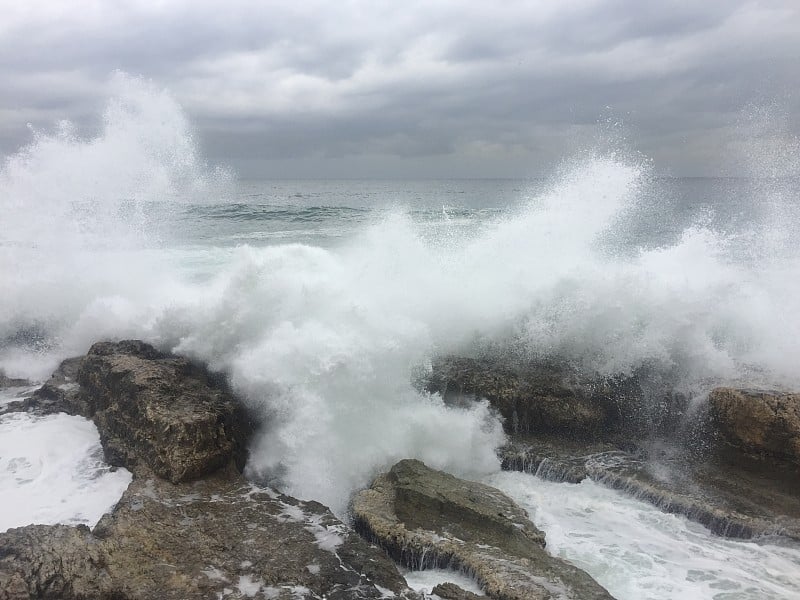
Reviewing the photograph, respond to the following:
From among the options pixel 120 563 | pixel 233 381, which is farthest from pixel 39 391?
pixel 120 563

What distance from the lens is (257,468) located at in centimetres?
542

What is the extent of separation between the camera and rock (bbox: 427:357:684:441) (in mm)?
6273

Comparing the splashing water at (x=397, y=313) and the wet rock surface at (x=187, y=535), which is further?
the splashing water at (x=397, y=313)

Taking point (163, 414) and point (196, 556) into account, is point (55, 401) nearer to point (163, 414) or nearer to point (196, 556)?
point (163, 414)

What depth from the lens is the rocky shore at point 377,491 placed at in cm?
352

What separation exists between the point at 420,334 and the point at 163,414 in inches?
128

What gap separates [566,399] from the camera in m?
6.43

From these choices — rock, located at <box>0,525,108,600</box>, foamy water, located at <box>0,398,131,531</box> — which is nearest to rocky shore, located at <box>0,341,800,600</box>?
rock, located at <box>0,525,108,600</box>

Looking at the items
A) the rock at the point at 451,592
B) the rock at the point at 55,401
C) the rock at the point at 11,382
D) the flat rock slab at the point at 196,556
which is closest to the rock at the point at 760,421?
the rock at the point at 451,592

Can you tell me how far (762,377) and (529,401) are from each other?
2.78 m

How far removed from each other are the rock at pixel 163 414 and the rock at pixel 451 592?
7.98 ft

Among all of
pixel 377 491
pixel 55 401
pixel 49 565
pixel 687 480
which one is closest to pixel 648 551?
pixel 687 480

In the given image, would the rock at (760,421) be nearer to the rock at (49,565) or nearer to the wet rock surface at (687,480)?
the wet rock surface at (687,480)

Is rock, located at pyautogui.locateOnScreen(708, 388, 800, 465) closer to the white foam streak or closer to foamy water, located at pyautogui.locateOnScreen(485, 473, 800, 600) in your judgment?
foamy water, located at pyautogui.locateOnScreen(485, 473, 800, 600)
